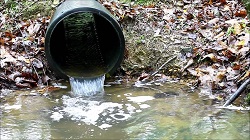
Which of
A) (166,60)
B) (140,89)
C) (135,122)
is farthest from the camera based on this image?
(166,60)

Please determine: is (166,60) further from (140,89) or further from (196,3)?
(196,3)

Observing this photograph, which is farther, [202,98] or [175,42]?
[175,42]

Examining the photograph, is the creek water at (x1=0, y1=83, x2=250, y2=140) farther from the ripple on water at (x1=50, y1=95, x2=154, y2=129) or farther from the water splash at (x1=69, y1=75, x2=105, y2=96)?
the water splash at (x1=69, y1=75, x2=105, y2=96)

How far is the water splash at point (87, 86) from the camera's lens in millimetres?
5094

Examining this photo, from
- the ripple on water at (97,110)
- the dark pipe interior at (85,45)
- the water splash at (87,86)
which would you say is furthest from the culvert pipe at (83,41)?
the ripple on water at (97,110)

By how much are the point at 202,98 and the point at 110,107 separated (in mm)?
1034

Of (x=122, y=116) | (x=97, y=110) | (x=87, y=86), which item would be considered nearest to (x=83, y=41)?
(x=87, y=86)

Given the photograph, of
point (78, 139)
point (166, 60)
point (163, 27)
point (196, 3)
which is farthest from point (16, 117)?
point (196, 3)

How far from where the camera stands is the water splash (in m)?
5.09

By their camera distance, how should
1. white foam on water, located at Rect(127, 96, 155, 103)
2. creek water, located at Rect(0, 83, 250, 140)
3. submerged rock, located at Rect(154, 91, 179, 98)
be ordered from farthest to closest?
submerged rock, located at Rect(154, 91, 179, 98) → white foam on water, located at Rect(127, 96, 155, 103) → creek water, located at Rect(0, 83, 250, 140)

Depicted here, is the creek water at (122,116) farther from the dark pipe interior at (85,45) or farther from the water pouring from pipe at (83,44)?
the dark pipe interior at (85,45)

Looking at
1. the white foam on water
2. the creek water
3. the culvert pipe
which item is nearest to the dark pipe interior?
the culvert pipe

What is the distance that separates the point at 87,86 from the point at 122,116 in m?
1.18

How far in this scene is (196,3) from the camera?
714cm
